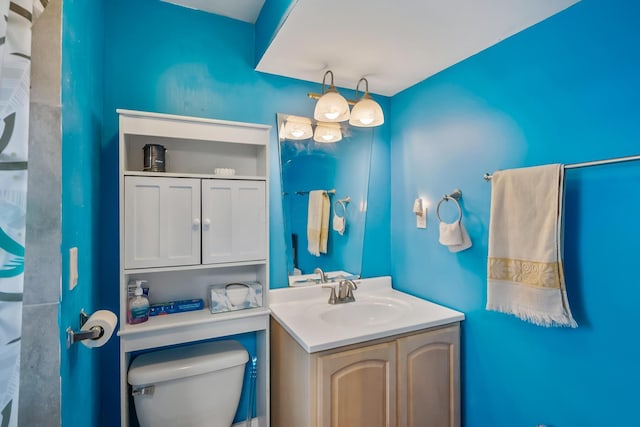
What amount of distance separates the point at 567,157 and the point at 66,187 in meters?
1.72

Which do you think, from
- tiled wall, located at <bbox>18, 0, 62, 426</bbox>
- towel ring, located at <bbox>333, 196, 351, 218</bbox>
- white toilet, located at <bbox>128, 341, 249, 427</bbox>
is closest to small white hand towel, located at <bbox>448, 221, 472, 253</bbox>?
Result: towel ring, located at <bbox>333, 196, 351, 218</bbox>

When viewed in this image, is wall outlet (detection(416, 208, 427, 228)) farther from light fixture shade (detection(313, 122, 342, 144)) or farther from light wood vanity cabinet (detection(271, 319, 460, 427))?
light fixture shade (detection(313, 122, 342, 144))

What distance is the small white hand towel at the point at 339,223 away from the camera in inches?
77.2

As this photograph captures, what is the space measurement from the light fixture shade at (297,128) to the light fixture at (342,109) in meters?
0.15

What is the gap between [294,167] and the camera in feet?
5.99

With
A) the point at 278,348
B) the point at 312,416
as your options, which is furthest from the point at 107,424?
the point at 312,416

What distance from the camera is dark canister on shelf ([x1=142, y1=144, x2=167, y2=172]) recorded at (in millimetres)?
1400

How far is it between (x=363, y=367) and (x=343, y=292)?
0.54 m

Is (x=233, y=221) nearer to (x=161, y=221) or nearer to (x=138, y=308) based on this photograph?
(x=161, y=221)

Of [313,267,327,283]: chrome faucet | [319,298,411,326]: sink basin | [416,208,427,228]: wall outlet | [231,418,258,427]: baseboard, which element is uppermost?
[416,208,427,228]: wall outlet

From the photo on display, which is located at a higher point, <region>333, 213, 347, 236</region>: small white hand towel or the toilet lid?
<region>333, 213, 347, 236</region>: small white hand towel

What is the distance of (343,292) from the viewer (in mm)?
1814

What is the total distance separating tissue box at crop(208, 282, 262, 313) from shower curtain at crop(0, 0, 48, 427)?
1024 mm

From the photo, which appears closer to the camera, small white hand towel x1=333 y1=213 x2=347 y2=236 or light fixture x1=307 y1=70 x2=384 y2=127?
light fixture x1=307 y1=70 x2=384 y2=127
